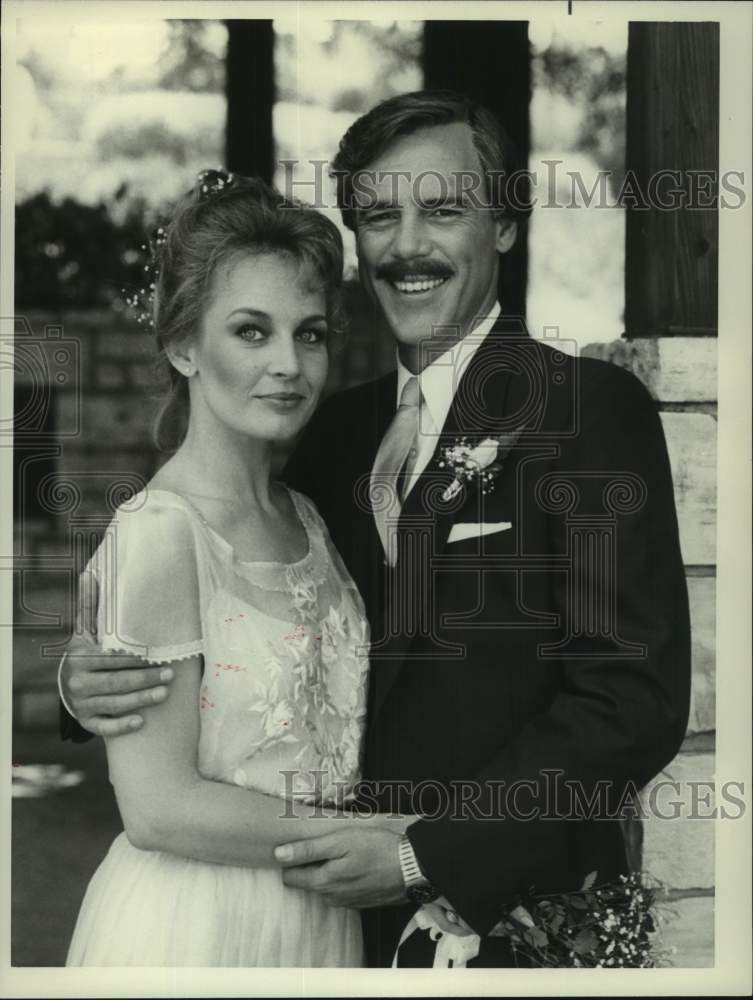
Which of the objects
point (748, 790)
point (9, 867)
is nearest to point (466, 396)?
point (748, 790)

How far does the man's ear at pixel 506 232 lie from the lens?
3.62 metres

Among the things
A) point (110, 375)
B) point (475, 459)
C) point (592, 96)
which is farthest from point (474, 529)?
point (592, 96)

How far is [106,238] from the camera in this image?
11.9 feet

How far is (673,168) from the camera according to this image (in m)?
3.69

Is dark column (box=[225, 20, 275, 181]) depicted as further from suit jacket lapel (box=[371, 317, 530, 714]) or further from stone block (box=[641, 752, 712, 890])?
stone block (box=[641, 752, 712, 890])

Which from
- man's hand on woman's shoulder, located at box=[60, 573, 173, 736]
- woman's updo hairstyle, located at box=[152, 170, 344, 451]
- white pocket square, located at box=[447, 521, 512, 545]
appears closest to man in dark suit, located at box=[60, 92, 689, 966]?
white pocket square, located at box=[447, 521, 512, 545]

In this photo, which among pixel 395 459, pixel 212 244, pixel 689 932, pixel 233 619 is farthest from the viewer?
pixel 689 932

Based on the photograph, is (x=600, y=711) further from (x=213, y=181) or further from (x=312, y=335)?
(x=213, y=181)

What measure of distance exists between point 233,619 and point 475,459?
754mm

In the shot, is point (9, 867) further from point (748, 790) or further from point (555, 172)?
point (555, 172)

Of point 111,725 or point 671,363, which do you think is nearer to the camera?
point 111,725

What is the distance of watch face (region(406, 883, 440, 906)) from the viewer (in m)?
3.57

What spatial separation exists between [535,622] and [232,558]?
31.7 inches

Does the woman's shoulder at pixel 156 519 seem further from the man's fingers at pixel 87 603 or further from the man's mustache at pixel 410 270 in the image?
the man's mustache at pixel 410 270
